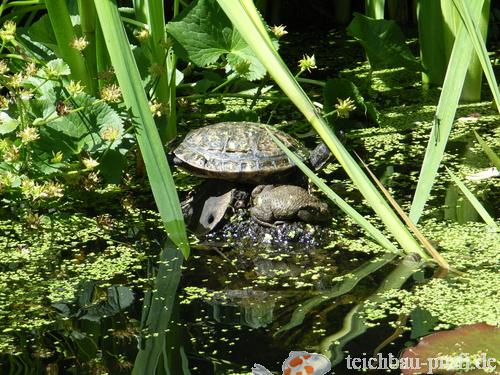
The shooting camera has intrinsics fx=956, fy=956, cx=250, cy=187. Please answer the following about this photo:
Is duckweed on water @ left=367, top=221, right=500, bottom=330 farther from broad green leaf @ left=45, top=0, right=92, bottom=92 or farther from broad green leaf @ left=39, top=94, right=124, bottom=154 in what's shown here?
broad green leaf @ left=45, top=0, right=92, bottom=92

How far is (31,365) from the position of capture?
2027mm

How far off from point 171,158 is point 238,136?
22cm

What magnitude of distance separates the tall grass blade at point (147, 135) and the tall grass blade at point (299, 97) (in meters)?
0.25

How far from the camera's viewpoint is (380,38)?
3592 mm

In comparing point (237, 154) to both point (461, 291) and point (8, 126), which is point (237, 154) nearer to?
point (8, 126)

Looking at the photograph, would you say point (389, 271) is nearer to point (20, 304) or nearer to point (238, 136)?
point (238, 136)

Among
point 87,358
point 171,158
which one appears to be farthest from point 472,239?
point 87,358

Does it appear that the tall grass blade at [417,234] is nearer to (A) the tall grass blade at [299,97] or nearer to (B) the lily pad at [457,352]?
(A) the tall grass blade at [299,97]

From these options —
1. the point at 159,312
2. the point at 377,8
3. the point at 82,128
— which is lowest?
the point at 159,312

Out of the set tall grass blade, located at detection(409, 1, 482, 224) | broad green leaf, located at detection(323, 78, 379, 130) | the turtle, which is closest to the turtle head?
the turtle

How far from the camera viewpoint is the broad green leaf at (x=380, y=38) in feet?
11.7

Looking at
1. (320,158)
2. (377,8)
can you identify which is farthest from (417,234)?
(377,8)

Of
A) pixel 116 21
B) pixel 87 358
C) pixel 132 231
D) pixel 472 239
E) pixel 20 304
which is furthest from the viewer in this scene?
pixel 132 231

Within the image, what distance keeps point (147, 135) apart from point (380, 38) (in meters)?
1.95
